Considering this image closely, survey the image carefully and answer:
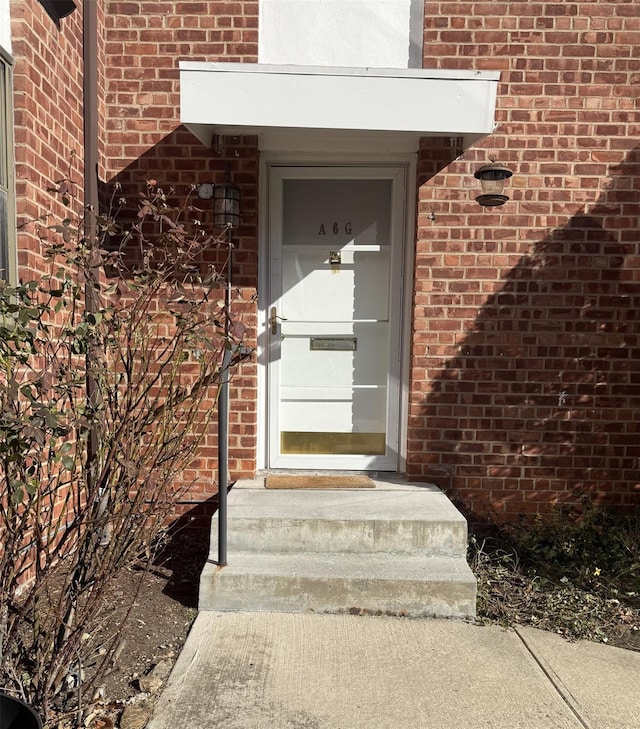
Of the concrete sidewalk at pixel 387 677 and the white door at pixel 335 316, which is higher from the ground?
the white door at pixel 335 316

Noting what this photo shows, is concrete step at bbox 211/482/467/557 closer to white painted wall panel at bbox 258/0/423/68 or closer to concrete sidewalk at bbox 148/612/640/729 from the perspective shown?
concrete sidewalk at bbox 148/612/640/729

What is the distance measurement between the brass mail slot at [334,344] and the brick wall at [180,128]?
0.52 metres

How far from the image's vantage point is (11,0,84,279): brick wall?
3.04m

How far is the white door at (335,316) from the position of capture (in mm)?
4270

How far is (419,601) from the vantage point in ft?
10.2

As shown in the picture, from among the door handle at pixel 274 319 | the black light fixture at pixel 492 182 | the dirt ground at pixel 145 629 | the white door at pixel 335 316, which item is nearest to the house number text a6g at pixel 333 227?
the white door at pixel 335 316

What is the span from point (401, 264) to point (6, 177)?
259 cm

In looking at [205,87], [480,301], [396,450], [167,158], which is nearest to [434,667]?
[396,450]

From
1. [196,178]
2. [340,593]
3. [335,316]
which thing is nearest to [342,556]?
[340,593]

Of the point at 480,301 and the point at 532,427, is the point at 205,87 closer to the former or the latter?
the point at 480,301

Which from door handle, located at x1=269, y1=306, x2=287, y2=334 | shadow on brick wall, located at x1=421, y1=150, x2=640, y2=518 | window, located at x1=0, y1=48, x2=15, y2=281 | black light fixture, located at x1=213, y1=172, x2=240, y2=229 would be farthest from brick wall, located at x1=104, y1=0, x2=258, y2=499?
shadow on brick wall, located at x1=421, y1=150, x2=640, y2=518

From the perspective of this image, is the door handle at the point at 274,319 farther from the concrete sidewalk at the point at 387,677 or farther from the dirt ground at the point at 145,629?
the concrete sidewalk at the point at 387,677

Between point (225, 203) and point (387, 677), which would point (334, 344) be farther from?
point (387, 677)

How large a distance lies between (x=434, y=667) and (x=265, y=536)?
1172 millimetres
